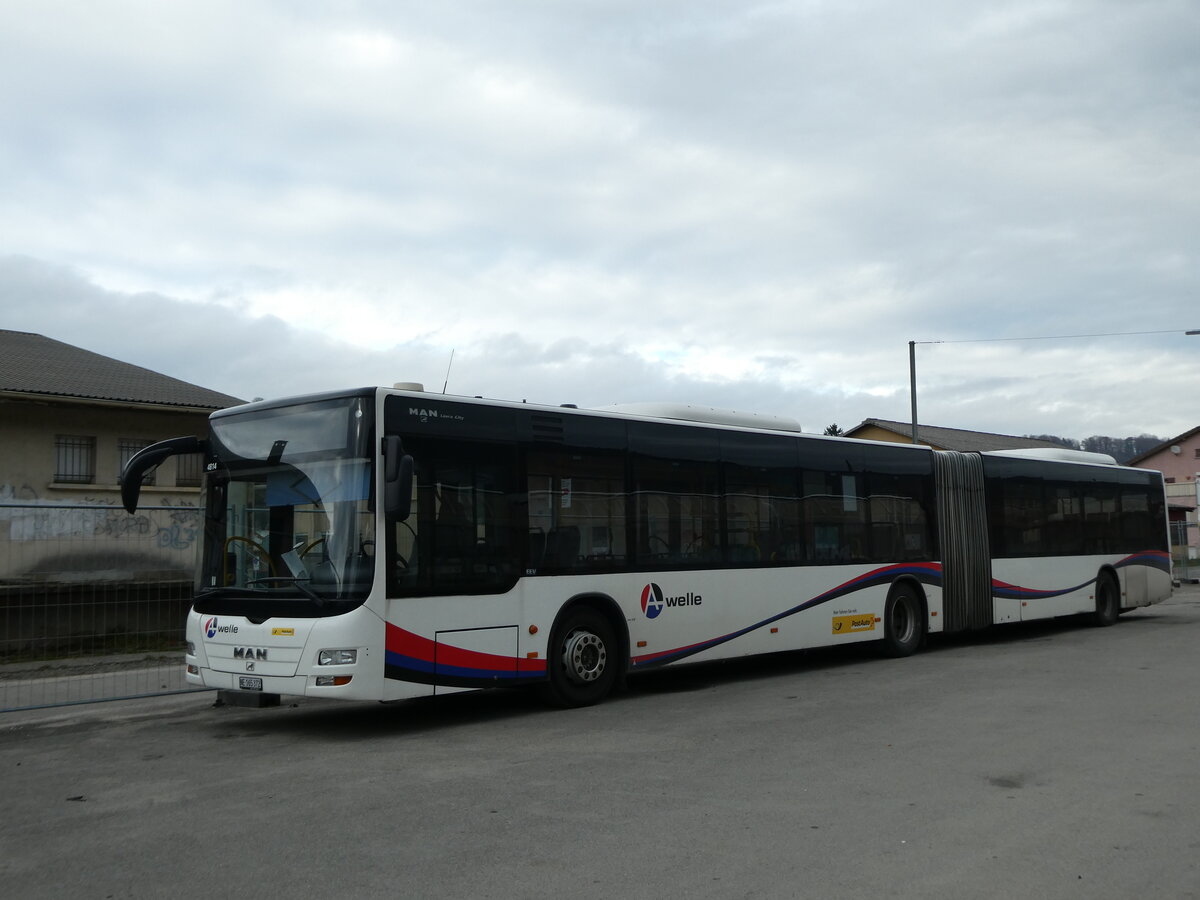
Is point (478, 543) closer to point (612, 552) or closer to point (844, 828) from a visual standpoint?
point (612, 552)

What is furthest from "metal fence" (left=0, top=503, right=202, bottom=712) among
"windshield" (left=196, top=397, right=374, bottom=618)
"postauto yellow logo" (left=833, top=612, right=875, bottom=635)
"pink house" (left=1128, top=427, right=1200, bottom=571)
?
"pink house" (left=1128, top=427, right=1200, bottom=571)

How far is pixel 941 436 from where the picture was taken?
57719 mm

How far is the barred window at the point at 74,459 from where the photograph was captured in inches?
804

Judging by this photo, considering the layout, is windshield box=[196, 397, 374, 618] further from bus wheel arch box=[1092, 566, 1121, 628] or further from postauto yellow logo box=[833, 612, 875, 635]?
bus wheel arch box=[1092, 566, 1121, 628]

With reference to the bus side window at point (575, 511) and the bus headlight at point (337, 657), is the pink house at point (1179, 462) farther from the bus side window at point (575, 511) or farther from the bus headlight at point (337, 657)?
the bus headlight at point (337, 657)

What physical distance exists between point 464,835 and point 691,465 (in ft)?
23.0

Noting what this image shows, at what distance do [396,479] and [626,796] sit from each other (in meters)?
3.26

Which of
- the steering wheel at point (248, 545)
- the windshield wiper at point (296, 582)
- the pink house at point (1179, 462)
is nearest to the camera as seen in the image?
the windshield wiper at point (296, 582)

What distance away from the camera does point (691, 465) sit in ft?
41.7

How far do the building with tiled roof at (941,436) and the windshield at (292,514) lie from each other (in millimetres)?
45257

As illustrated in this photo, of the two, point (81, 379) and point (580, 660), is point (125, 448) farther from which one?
point (580, 660)

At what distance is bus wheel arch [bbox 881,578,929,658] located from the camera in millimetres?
15523

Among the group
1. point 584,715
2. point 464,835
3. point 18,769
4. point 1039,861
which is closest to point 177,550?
point 18,769

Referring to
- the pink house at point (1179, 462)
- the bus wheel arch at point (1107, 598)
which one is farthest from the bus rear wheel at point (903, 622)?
the pink house at point (1179, 462)
